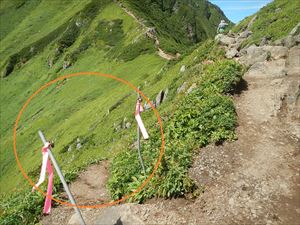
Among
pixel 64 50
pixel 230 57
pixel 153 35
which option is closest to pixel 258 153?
pixel 230 57

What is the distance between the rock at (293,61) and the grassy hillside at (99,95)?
3462 mm

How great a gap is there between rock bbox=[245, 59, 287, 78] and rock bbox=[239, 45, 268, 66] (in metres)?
0.70

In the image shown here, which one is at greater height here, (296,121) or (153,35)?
(153,35)

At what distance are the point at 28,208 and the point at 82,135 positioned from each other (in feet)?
114

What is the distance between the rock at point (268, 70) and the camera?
23969mm

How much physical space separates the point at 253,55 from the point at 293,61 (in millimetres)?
3867

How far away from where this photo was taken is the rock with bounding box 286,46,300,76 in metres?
23.4

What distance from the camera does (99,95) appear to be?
69.6 m

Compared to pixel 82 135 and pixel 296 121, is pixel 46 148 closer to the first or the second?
pixel 296 121

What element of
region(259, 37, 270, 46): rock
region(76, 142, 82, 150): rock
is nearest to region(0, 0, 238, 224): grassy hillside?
region(76, 142, 82, 150): rock

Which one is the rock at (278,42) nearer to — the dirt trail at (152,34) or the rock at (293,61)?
the rock at (293,61)

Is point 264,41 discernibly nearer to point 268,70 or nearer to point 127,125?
point 268,70

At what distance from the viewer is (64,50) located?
119250mm

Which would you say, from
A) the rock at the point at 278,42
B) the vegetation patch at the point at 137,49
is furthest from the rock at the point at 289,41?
the vegetation patch at the point at 137,49
